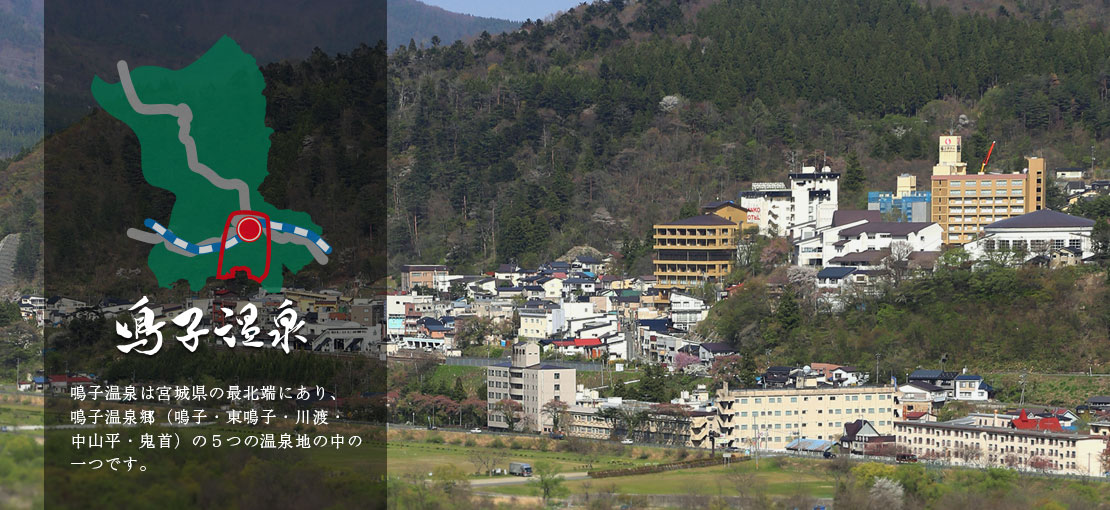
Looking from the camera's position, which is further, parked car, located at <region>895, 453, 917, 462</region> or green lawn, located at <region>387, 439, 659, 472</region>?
parked car, located at <region>895, 453, 917, 462</region>

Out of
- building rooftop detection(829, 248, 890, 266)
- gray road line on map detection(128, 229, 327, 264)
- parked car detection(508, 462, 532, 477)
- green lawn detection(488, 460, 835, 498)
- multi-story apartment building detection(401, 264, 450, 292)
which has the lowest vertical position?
green lawn detection(488, 460, 835, 498)

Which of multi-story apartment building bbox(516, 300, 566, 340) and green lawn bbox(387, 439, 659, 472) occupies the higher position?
multi-story apartment building bbox(516, 300, 566, 340)

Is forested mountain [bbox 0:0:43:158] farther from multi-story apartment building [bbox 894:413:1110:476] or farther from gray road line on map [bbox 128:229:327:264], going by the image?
multi-story apartment building [bbox 894:413:1110:476]

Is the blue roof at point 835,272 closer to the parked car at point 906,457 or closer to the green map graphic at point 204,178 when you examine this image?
the parked car at point 906,457

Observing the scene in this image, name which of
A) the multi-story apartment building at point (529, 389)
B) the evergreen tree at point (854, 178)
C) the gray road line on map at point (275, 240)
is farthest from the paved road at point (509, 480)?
the evergreen tree at point (854, 178)

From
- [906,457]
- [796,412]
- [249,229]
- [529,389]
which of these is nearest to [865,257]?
[796,412]

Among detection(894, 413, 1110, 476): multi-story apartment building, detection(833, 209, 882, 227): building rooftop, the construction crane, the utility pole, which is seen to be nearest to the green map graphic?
detection(894, 413, 1110, 476): multi-story apartment building
